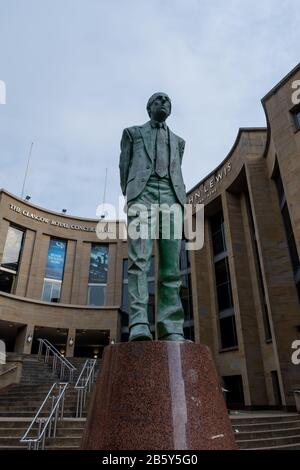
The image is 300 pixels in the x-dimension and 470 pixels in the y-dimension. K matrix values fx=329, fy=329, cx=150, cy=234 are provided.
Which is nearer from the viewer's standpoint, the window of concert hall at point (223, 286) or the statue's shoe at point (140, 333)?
the statue's shoe at point (140, 333)

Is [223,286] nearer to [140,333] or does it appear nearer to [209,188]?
[209,188]

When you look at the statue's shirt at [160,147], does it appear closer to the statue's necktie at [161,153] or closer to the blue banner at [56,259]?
the statue's necktie at [161,153]

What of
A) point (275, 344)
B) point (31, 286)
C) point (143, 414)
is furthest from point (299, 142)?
point (31, 286)

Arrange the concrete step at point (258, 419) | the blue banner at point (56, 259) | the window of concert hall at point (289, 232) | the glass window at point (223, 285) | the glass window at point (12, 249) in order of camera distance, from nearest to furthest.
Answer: the concrete step at point (258, 419)
the window of concert hall at point (289, 232)
the glass window at point (223, 285)
the glass window at point (12, 249)
the blue banner at point (56, 259)

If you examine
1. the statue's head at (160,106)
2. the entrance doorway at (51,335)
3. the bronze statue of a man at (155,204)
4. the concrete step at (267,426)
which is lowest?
the concrete step at (267,426)

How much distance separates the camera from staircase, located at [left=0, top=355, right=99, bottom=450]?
21.5 ft

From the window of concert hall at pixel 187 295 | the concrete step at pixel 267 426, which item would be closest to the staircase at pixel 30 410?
the concrete step at pixel 267 426

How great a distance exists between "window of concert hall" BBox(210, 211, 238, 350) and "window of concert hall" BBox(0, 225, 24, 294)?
16.7 metres

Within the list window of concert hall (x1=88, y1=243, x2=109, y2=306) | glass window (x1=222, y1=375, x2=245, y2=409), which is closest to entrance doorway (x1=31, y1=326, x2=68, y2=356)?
window of concert hall (x1=88, y1=243, x2=109, y2=306)

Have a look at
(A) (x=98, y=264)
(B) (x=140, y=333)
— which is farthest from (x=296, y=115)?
(A) (x=98, y=264)

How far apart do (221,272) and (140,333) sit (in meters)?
21.8

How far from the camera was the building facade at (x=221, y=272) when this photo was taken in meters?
16.9

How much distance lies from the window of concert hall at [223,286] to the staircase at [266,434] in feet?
37.1
